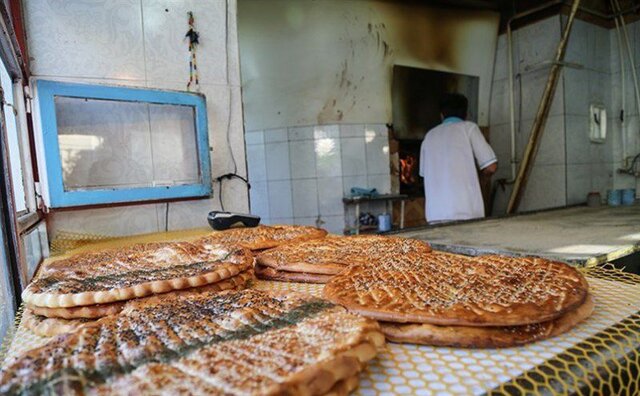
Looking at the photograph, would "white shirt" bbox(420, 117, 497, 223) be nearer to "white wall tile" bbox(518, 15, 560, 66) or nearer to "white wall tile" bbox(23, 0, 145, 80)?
"white wall tile" bbox(518, 15, 560, 66)

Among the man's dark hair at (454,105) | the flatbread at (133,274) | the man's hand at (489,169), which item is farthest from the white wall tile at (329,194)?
the flatbread at (133,274)

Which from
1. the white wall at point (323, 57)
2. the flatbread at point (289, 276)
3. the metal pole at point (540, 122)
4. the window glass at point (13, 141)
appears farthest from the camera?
the white wall at point (323, 57)

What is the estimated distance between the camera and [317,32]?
5062 millimetres

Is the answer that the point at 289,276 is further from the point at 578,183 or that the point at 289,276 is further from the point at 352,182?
the point at 578,183

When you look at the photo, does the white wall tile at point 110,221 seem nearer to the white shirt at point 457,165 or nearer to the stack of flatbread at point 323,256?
the stack of flatbread at point 323,256

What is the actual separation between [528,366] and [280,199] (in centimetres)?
472

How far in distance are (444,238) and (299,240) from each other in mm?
1004

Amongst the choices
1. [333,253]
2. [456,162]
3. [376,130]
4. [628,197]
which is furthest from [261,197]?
[628,197]

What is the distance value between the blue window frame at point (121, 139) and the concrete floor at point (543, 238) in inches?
62.4

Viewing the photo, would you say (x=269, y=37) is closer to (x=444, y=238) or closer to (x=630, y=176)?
(x=444, y=238)

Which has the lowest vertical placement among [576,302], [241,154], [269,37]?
[576,302]

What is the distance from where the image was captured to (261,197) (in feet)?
17.8

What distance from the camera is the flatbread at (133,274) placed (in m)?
1.03

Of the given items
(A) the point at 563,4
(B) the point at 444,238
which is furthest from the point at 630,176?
(B) the point at 444,238
